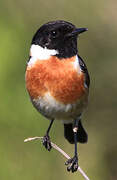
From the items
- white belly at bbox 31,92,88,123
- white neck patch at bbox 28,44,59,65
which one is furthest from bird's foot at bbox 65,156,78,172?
white neck patch at bbox 28,44,59,65

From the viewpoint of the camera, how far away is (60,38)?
22.1ft

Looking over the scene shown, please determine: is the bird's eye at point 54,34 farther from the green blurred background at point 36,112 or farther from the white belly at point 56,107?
the green blurred background at point 36,112

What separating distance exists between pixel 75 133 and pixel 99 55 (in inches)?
54.8

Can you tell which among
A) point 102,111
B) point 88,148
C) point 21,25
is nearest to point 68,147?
point 88,148

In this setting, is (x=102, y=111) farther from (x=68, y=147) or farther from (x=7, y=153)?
(x=7, y=153)

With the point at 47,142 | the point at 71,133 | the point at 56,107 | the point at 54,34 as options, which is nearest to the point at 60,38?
the point at 54,34

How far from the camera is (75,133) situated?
25.1 feet

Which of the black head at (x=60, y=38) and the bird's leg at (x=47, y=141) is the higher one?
the black head at (x=60, y=38)

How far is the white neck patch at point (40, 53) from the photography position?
22.1ft

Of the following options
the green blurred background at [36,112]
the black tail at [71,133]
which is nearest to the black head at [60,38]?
the green blurred background at [36,112]

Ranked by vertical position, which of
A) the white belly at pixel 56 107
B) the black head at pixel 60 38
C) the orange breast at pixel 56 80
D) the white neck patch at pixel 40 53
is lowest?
the white belly at pixel 56 107

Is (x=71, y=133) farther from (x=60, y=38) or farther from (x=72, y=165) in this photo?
(x=60, y=38)

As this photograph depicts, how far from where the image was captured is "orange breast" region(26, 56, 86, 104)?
6.61 m

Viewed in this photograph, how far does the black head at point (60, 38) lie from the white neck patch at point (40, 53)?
30mm
